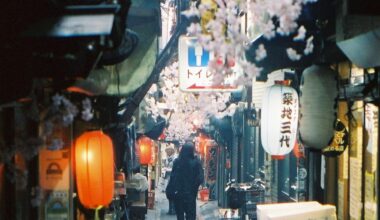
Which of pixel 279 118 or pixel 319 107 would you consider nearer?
pixel 319 107

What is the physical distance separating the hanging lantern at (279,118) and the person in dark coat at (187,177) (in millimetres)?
7808

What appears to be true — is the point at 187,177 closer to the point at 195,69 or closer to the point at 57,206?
the point at 195,69

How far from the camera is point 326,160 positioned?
41.4 ft

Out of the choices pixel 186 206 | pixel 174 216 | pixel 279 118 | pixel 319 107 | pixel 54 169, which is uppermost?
pixel 319 107

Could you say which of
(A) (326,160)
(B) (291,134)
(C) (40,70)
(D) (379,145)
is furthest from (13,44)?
(A) (326,160)

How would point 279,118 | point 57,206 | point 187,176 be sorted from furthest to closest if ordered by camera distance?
point 187,176
point 279,118
point 57,206

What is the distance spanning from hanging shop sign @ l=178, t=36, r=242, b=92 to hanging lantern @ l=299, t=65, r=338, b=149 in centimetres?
523

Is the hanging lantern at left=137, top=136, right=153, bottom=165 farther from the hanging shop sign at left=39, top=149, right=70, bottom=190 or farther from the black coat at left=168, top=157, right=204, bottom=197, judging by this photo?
the hanging shop sign at left=39, top=149, right=70, bottom=190

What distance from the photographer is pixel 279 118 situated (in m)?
10.8

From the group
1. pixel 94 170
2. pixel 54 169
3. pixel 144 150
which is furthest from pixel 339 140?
pixel 144 150

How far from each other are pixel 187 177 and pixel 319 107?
35.8 feet

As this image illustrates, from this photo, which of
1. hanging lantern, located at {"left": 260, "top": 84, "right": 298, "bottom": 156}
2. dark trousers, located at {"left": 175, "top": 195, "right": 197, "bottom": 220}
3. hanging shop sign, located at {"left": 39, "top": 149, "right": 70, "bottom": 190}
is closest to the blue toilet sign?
hanging lantern, located at {"left": 260, "top": 84, "right": 298, "bottom": 156}

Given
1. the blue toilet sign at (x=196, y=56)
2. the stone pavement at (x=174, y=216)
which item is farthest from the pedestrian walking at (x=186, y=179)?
the blue toilet sign at (x=196, y=56)

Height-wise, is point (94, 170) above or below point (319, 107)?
below
